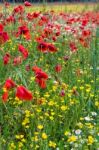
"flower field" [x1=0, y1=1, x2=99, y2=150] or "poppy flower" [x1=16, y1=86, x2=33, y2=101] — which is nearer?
"poppy flower" [x1=16, y1=86, x2=33, y2=101]

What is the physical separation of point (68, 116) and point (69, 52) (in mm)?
1740

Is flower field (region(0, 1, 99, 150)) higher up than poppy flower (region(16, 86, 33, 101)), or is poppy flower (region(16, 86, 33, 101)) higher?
poppy flower (region(16, 86, 33, 101))

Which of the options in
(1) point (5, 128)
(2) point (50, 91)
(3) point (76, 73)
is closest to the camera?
(1) point (5, 128)

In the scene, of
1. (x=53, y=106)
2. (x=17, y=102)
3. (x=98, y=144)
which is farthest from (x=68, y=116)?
(x=98, y=144)

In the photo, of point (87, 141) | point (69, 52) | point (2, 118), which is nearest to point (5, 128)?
point (2, 118)

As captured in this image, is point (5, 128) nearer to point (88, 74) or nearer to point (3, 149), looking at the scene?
point (3, 149)

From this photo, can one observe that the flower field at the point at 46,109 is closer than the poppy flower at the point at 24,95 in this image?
No

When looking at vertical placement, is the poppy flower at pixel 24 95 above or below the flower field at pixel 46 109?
above

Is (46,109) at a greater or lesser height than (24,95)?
lesser

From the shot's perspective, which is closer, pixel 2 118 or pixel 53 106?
pixel 2 118

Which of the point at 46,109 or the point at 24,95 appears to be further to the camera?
the point at 46,109

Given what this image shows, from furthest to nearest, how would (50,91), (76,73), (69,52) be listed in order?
(69,52)
(76,73)
(50,91)

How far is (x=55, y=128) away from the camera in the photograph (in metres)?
3.38

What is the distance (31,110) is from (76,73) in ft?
3.72
